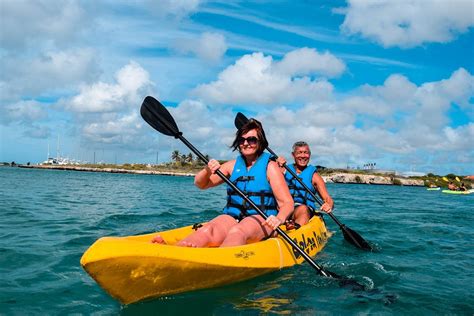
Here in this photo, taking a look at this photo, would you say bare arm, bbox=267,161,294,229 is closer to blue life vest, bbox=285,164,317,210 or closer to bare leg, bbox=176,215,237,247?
bare leg, bbox=176,215,237,247

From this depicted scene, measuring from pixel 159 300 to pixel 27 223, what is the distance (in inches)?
243

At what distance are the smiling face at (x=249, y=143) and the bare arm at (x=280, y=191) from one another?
0.30 metres

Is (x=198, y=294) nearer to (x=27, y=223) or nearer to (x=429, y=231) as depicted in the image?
(x=27, y=223)

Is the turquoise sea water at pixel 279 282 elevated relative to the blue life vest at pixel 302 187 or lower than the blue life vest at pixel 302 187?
lower

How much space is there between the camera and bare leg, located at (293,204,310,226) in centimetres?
735

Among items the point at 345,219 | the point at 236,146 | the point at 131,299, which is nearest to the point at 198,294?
the point at 131,299

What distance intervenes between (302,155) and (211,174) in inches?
129

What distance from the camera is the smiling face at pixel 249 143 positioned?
4836mm

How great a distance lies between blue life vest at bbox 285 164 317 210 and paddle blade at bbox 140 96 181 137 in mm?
2990

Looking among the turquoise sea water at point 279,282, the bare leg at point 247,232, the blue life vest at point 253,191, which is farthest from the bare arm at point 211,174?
the turquoise sea water at point 279,282

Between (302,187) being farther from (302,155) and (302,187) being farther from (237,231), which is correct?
(237,231)

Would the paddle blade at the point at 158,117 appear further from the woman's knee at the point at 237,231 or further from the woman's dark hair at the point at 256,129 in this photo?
the woman's knee at the point at 237,231

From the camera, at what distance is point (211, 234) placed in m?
4.57

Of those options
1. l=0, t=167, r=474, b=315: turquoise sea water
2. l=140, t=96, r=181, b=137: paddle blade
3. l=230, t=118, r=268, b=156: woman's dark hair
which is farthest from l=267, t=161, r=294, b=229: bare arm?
l=140, t=96, r=181, b=137: paddle blade
